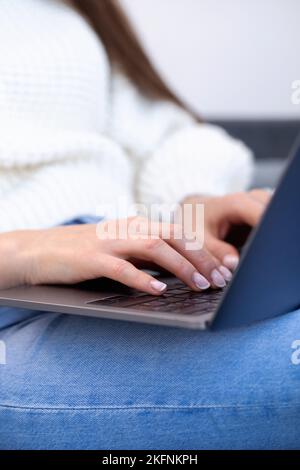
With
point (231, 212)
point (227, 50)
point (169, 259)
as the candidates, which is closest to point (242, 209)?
point (231, 212)

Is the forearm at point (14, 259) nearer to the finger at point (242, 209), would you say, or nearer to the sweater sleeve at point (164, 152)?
the finger at point (242, 209)

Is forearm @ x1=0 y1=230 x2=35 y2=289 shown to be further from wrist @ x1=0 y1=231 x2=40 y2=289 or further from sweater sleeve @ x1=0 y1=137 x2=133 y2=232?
sweater sleeve @ x1=0 y1=137 x2=133 y2=232

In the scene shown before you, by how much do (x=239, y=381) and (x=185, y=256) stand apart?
104mm

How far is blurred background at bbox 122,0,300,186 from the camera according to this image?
5.04ft

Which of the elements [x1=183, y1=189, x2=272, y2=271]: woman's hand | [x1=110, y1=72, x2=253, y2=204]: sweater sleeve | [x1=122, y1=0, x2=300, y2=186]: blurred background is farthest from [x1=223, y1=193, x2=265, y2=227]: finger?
[x1=122, y1=0, x2=300, y2=186]: blurred background

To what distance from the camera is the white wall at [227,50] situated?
1.54m

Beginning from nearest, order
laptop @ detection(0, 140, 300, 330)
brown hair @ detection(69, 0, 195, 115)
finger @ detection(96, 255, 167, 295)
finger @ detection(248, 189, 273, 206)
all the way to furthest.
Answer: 1. laptop @ detection(0, 140, 300, 330)
2. finger @ detection(96, 255, 167, 295)
3. finger @ detection(248, 189, 273, 206)
4. brown hair @ detection(69, 0, 195, 115)

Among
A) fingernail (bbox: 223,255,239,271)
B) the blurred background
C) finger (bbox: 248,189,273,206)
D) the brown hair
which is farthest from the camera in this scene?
the blurred background

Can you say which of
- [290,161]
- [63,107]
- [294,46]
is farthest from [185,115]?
[290,161]

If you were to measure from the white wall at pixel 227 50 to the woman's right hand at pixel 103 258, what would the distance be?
1.05 meters

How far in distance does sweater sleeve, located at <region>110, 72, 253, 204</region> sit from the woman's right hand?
47cm

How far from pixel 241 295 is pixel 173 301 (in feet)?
0.25

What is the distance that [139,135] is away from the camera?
104cm

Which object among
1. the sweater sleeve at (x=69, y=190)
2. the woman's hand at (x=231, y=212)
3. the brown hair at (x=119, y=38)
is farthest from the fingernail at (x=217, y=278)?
the brown hair at (x=119, y=38)
